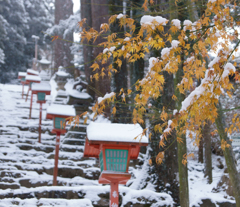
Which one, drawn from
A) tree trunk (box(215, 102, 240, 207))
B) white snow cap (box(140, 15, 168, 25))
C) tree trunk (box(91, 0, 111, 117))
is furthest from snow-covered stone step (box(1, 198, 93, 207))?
tree trunk (box(91, 0, 111, 117))

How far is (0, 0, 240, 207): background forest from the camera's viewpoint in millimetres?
5613

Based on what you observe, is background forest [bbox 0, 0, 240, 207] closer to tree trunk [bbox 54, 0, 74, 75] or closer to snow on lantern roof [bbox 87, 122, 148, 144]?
tree trunk [bbox 54, 0, 74, 75]

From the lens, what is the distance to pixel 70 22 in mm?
17359

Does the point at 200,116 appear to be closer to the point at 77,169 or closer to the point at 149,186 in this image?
the point at 149,186

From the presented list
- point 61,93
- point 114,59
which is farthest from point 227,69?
point 61,93

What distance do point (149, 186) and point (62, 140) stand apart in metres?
5.67

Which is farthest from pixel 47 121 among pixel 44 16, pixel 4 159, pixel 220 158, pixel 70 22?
pixel 44 16

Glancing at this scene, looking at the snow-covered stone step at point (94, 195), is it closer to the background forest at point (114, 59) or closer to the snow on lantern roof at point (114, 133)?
the background forest at point (114, 59)

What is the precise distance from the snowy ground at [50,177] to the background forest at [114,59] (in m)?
0.41

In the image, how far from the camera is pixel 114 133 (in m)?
4.48

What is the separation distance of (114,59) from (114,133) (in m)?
4.98

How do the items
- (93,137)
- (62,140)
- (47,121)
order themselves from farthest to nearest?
(47,121) → (62,140) → (93,137)

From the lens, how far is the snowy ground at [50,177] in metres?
6.58

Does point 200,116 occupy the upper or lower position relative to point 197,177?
upper
